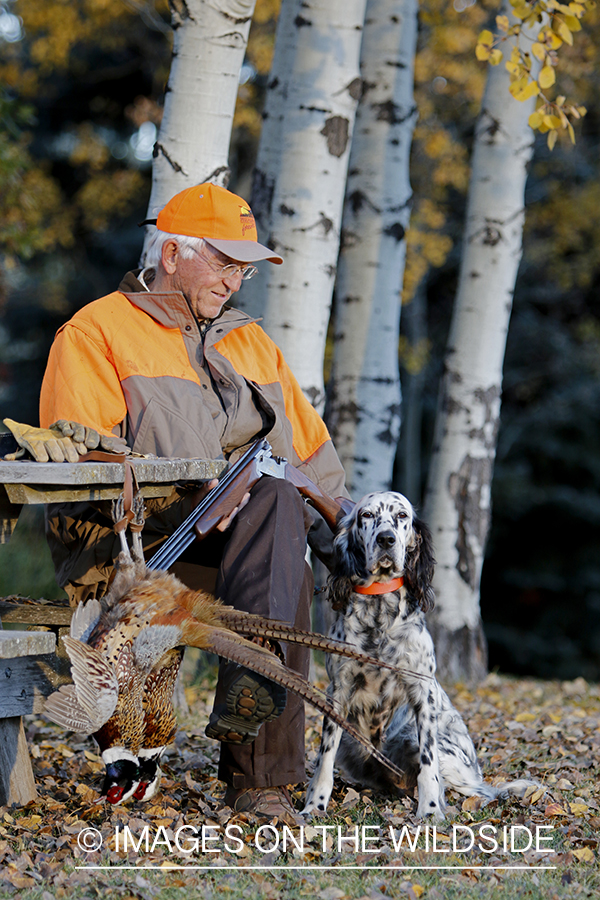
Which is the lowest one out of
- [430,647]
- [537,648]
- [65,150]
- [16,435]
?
[537,648]

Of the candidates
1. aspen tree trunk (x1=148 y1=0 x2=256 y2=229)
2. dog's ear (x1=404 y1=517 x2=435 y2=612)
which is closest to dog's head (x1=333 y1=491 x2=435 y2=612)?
dog's ear (x1=404 y1=517 x2=435 y2=612)

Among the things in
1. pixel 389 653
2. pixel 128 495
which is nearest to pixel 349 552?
pixel 389 653

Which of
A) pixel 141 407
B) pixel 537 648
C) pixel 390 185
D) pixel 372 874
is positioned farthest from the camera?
pixel 537 648

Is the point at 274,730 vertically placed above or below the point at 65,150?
below

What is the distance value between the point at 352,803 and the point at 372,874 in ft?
2.30

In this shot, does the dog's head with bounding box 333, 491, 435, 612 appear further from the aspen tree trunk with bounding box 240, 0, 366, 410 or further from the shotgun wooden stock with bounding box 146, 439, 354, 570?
the aspen tree trunk with bounding box 240, 0, 366, 410

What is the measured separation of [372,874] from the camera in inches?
102

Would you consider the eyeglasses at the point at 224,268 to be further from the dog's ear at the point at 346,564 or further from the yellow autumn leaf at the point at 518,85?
the yellow autumn leaf at the point at 518,85

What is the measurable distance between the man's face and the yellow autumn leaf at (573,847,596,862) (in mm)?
2221

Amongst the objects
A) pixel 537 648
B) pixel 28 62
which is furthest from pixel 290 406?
pixel 28 62

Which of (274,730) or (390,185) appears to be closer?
(274,730)

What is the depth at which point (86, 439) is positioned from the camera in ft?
9.23

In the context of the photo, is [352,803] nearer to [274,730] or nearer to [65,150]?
[274,730]

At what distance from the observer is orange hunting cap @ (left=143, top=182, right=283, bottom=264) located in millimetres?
3412
